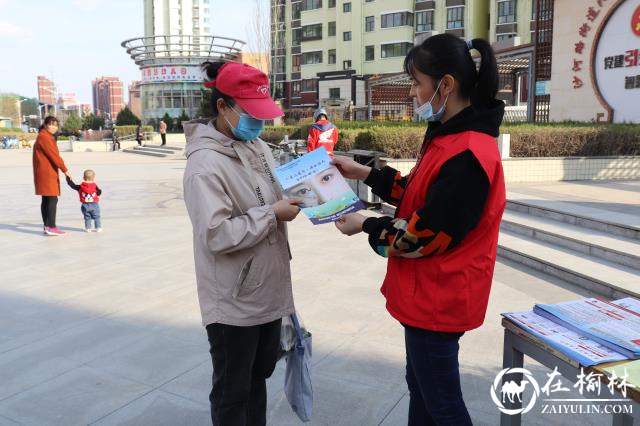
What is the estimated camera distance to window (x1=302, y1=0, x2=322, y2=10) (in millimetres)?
47688

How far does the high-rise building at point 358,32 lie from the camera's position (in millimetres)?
38500

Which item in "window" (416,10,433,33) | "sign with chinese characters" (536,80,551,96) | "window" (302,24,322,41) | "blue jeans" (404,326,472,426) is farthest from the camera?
"window" (302,24,322,41)

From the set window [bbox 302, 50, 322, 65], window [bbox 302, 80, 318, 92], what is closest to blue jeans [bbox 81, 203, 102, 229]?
window [bbox 302, 80, 318, 92]

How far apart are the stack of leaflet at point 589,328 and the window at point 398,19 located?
142ft

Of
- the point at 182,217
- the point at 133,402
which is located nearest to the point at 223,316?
the point at 133,402

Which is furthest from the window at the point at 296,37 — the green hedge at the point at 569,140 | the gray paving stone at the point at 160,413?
the gray paving stone at the point at 160,413

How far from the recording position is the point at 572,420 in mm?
2729

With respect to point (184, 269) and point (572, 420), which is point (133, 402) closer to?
point (572, 420)

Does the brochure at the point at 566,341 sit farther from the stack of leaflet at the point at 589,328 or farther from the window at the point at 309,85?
the window at the point at 309,85

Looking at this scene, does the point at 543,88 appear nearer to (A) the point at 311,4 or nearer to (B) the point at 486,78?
(B) the point at 486,78

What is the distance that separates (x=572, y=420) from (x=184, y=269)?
4.10 metres

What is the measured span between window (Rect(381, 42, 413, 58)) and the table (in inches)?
1681

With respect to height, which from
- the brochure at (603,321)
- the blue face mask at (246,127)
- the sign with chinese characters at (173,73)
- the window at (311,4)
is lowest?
the brochure at (603,321)

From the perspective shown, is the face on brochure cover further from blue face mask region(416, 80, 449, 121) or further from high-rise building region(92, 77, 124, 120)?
high-rise building region(92, 77, 124, 120)
